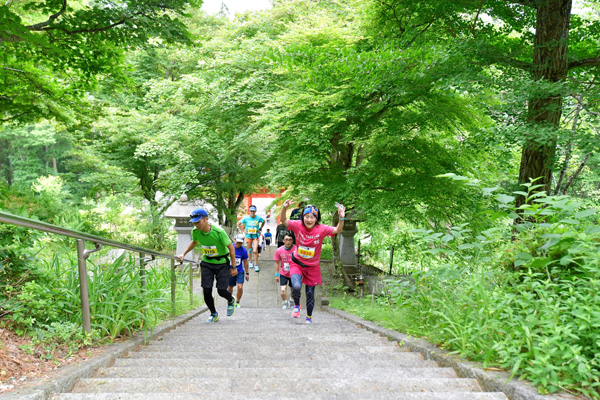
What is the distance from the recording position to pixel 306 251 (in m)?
5.37

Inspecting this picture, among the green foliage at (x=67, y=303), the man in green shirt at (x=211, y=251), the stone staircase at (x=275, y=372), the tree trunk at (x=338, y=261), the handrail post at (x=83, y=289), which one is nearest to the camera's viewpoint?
the stone staircase at (x=275, y=372)

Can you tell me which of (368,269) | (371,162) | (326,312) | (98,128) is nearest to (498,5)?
(371,162)

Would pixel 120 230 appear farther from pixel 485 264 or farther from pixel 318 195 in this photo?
pixel 485 264

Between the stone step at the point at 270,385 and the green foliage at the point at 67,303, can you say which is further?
the green foliage at the point at 67,303

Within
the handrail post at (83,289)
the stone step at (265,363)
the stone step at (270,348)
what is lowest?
the stone step at (270,348)

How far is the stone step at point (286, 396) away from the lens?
196 cm

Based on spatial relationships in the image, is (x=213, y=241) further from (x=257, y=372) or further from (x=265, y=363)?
(x=257, y=372)

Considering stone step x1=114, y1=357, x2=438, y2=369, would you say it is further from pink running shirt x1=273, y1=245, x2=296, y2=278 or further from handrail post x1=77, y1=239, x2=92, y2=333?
pink running shirt x1=273, y1=245, x2=296, y2=278

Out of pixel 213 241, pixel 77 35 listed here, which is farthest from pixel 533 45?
pixel 77 35

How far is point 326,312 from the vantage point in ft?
27.9

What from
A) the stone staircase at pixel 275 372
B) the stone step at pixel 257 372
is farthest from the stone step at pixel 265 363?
the stone step at pixel 257 372

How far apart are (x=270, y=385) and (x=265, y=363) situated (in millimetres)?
737

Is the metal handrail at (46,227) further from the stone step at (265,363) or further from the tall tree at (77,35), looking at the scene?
the tall tree at (77,35)

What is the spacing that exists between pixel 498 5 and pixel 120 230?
12460 mm
